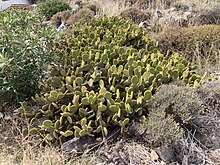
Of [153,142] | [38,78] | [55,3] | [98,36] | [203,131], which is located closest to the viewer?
[153,142]

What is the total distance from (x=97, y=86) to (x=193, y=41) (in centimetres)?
279

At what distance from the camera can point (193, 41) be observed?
244 inches

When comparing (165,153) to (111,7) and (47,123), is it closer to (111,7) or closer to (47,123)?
(47,123)

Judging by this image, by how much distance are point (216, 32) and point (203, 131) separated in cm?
315

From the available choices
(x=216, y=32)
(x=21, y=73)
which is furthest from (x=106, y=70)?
(x=216, y=32)

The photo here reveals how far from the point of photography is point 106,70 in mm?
4266

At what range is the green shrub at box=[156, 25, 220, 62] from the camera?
5996 millimetres

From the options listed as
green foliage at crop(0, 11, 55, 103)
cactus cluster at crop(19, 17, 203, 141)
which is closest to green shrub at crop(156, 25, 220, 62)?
cactus cluster at crop(19, 17, 203, 141)

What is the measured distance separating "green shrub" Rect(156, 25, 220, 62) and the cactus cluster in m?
1.16

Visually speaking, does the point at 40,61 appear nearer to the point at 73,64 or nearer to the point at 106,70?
the point at 73,64

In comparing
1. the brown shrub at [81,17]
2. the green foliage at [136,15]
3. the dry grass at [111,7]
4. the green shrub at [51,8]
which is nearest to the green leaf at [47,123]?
the brown shrub at [81,17]

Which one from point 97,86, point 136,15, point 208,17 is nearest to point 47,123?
point 97,86

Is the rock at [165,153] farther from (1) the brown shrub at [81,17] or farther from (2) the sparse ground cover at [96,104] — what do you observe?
(1) the brown shrub at [81,17]

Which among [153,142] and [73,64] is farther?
[73,64]
